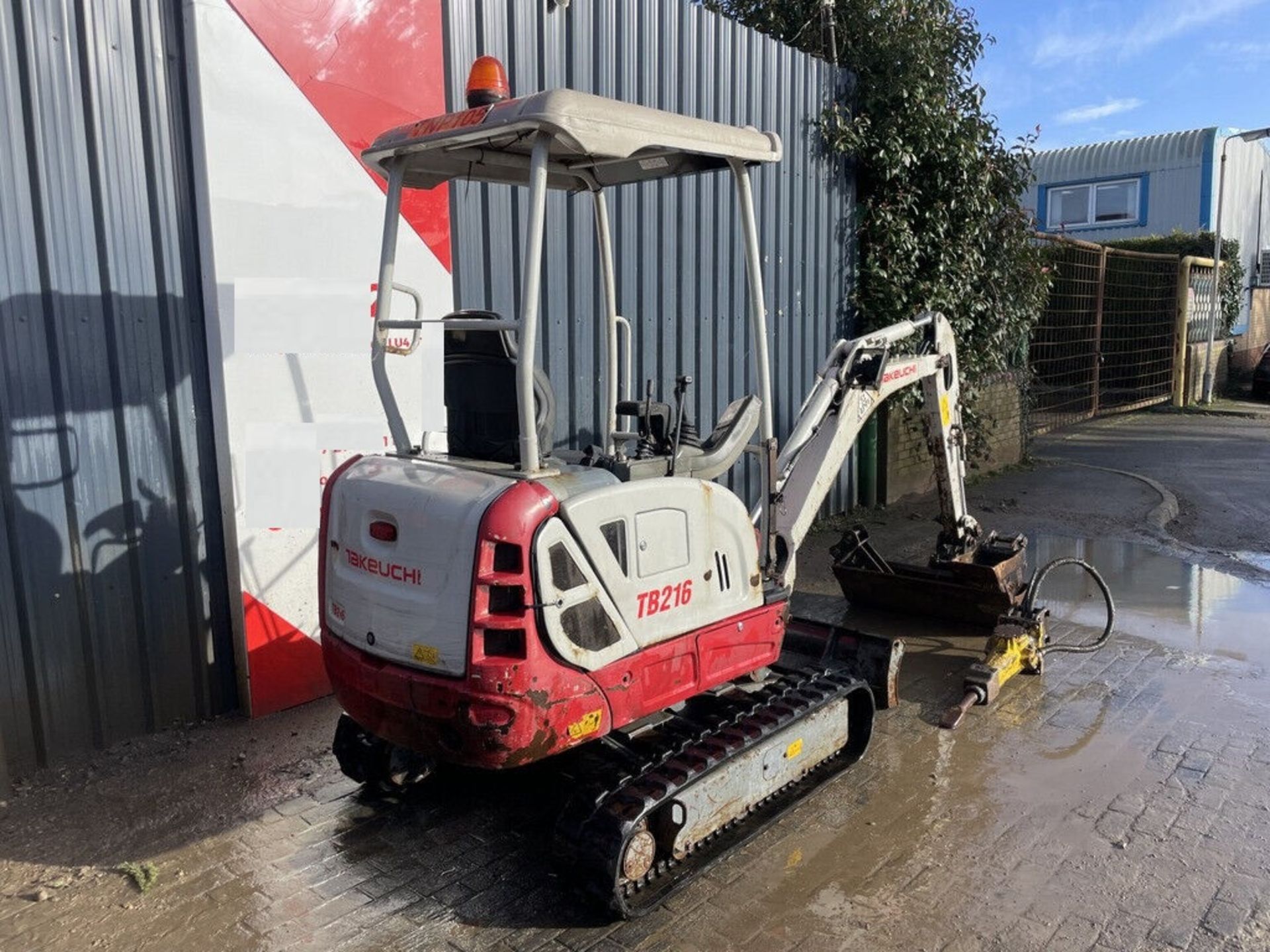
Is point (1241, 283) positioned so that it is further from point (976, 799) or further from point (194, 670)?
point (194, 670)

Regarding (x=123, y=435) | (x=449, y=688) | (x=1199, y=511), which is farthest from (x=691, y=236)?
(x=1199, y=511)

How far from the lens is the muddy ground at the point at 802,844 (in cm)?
338

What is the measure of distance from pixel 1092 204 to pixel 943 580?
2340cm

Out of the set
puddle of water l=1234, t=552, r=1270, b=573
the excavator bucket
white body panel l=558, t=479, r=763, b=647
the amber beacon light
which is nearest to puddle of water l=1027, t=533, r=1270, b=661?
puddle of water l=1234, t=552, r=1270, b=573

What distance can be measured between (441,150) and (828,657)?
10.2 feet

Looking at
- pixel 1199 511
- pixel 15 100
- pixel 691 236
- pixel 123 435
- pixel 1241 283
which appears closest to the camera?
pixel 15 100

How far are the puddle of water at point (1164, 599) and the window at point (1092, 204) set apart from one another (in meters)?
20.1

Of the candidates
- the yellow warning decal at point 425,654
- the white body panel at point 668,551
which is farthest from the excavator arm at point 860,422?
the yellow warning decal at point 425,654

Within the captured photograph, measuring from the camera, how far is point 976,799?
4.25 metres

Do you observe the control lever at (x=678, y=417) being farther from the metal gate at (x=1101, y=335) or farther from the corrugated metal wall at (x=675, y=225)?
the metal gate at (x=1101, y=335)

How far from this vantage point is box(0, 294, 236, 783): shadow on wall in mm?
4258

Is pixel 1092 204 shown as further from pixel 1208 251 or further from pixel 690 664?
pixel 690 664

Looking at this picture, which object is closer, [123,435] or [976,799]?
[976,799]

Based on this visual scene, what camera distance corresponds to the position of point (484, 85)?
356 centimetres
